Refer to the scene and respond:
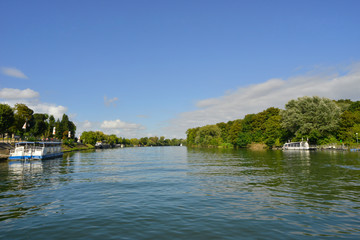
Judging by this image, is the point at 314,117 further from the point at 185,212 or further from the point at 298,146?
the point at 185,212

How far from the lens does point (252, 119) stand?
166 meters

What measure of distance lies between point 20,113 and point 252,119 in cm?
13867

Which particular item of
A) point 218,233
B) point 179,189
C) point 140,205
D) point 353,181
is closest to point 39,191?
point 140,205

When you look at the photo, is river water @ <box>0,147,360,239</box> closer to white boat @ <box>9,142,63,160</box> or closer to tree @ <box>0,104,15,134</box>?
white boat @ <box>9,142,63,160</box>

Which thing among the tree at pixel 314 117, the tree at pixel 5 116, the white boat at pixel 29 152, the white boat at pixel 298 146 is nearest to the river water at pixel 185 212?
the white boat at pixel 29 152

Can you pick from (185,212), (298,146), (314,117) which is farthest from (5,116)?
(314,117)

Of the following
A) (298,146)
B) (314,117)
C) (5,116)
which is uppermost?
(314,117)

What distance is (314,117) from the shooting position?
336 ft

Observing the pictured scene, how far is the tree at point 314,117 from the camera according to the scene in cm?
10069

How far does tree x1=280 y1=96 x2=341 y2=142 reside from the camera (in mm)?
100688

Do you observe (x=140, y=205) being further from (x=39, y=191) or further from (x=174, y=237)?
(x=39, y=191)

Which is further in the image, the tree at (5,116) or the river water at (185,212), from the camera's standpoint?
the tree at (5,116)

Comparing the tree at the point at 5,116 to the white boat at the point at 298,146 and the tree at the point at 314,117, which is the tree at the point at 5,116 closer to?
the tree at the point at 314,117

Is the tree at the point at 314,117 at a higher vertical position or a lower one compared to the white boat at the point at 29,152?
higher
